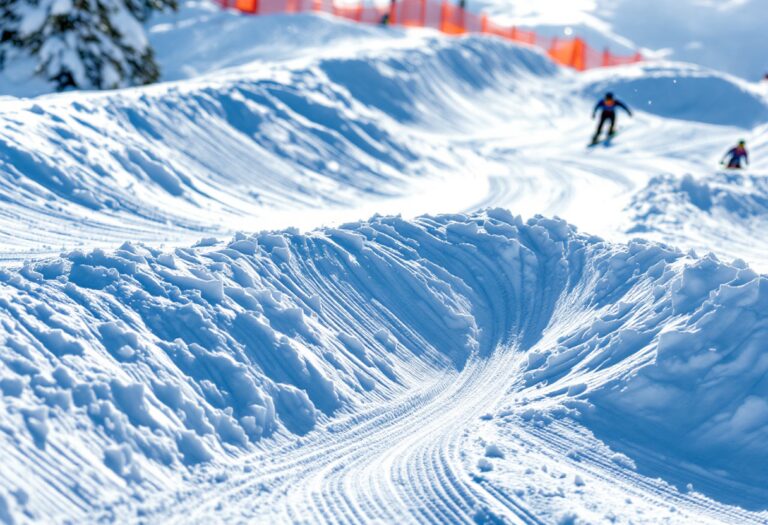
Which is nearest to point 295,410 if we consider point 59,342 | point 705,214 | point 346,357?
point 346,357

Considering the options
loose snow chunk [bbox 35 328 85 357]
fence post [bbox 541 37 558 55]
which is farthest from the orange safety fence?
loose snow chunk [bbox 35 328 85 357]

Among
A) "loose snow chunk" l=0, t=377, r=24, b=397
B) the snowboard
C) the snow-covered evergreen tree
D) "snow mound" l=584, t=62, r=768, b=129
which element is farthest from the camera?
"snow mound" l=584, t=62, r=768, b=129

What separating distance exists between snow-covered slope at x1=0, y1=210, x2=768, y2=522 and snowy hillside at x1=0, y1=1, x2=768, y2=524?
0.08 feet

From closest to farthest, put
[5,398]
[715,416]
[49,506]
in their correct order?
[49,506] → [5,398] → [715,416]

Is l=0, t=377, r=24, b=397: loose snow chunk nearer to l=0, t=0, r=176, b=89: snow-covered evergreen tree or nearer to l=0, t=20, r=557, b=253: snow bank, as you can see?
l=0, t=20, r=557, b=253: snow bank

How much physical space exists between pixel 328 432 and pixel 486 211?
5034 millimetres

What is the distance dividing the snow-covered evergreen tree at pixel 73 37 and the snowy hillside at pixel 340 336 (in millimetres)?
3751

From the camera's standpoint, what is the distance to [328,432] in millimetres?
8062

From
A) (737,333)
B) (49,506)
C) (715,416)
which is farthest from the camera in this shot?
(737,333)

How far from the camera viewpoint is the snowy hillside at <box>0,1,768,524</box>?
695 cm

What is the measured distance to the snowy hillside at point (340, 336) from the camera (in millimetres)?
6945

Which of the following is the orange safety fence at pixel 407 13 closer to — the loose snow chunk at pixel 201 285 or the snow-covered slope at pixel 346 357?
the snow-covered slope at pixel 346 357

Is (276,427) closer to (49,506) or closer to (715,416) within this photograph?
(49,506)

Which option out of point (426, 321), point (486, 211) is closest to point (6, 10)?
point (486, 211)
